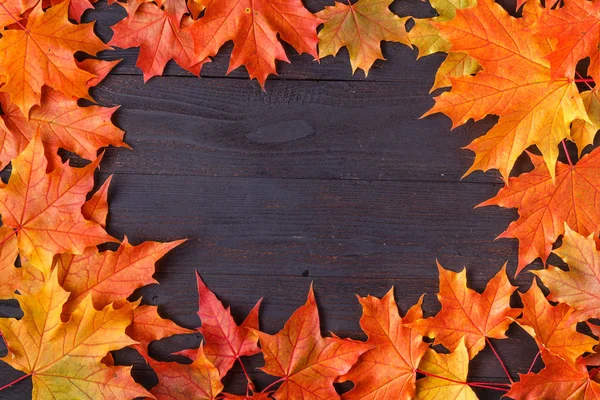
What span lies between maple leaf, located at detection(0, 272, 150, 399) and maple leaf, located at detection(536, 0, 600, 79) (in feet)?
3.19

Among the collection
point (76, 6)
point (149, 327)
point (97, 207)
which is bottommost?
point (149, 327)

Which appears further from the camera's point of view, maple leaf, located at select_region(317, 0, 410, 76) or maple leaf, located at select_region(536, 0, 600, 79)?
maple leaf, located at select_region(317, 0, 410, 76)

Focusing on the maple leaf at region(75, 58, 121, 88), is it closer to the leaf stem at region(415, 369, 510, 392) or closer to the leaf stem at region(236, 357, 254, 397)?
the leaf stem at region(236, 357, 254, 397)

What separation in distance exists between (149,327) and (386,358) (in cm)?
50

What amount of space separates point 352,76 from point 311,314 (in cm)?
52

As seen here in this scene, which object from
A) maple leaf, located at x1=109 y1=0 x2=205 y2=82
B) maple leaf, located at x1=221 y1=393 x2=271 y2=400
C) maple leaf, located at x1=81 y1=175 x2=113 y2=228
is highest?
maple leaf, located at x1=109 y1=0 x2=205 y2=82

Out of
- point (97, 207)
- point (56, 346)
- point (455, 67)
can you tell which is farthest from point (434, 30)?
point (56, 346)

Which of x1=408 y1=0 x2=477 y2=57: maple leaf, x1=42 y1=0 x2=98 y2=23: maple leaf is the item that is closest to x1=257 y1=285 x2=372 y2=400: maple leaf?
x1=408 y1=0 x2=477 y2=57: maple leaf

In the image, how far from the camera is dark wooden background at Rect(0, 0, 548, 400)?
1.14m

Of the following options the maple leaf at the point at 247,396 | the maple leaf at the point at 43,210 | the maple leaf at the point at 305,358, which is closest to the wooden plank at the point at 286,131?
the maple leaf at the point at 43,210

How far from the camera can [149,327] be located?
1114 mm

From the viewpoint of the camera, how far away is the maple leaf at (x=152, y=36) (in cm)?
110

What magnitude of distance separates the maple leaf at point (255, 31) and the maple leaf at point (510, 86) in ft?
0.90

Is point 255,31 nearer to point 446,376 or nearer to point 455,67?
point 455,67
